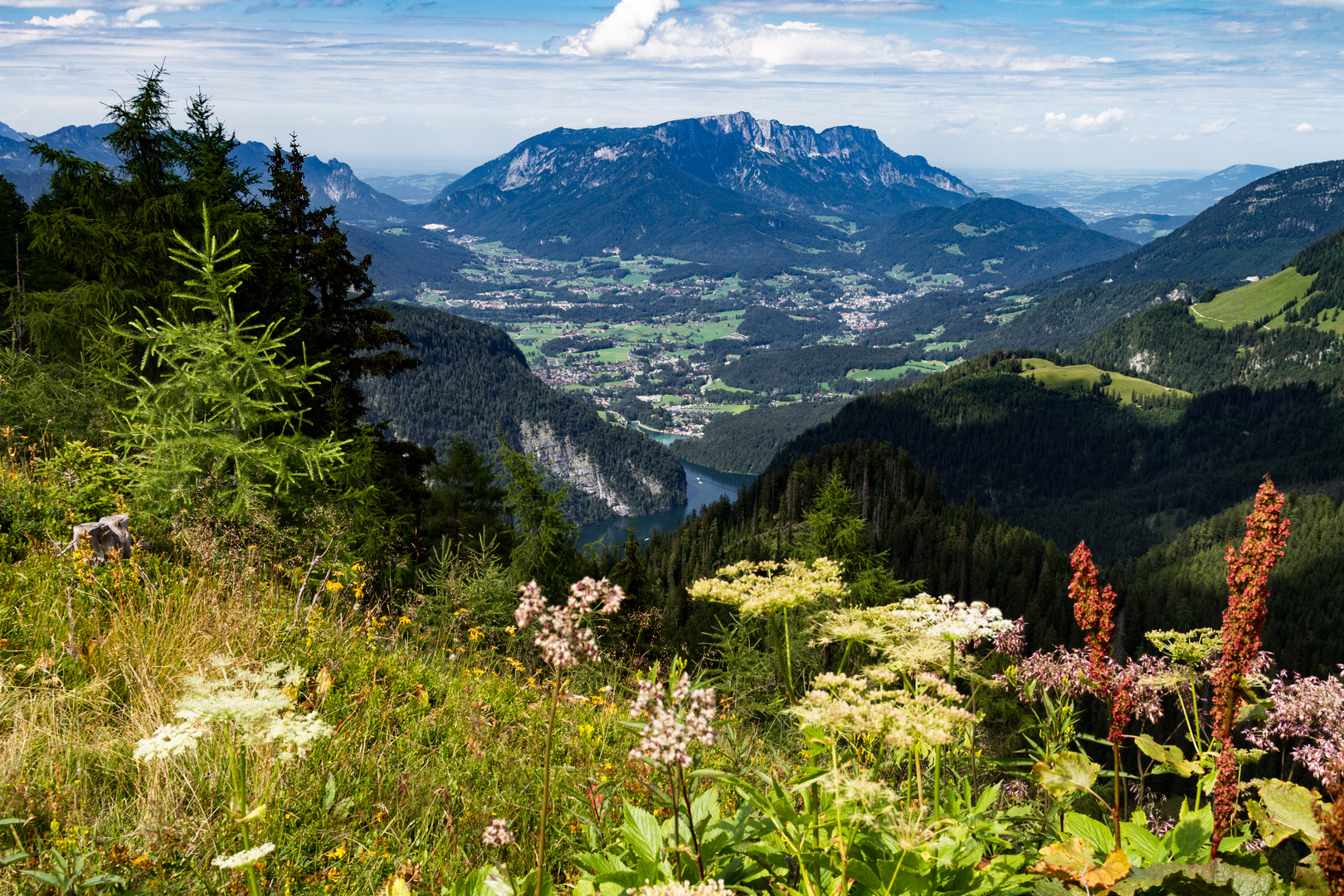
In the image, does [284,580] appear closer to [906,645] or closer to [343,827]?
[343,827]

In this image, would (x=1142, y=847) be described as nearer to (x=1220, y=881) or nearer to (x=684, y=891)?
(x=1220, y=881)

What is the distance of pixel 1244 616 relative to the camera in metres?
2.69

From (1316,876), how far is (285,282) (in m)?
24.9

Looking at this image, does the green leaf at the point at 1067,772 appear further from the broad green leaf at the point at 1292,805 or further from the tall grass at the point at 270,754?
the tall grass at the point at 270,754

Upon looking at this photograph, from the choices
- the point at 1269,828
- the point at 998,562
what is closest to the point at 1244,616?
the point at 1269,828

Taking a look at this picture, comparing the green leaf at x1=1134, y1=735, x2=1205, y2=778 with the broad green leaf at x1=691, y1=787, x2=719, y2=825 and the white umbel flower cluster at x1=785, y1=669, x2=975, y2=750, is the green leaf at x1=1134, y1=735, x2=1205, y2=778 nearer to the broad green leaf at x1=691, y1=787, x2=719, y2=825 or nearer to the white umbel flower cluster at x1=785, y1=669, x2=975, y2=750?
the white umbel flower cluster at x1=785, y1=669, x2=975, y2=750

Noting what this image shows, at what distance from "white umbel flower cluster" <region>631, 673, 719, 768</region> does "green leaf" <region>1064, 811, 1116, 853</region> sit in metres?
2.47

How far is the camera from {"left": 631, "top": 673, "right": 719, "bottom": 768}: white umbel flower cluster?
2471 mm

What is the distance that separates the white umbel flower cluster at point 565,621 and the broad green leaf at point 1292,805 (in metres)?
2.97

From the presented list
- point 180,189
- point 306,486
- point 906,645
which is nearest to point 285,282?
point 180,189

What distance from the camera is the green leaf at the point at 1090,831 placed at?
3738 mm

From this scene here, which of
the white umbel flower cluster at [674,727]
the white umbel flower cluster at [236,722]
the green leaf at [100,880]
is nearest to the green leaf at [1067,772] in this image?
the white umbel flower cluster at [674,727]

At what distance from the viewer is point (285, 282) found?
22078mm

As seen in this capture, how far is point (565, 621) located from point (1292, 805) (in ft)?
10.8
